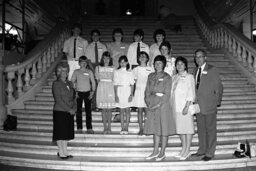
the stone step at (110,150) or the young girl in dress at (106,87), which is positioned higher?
the young girl in dress at (106,87)

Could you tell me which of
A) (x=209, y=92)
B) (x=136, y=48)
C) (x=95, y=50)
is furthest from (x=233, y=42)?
(x=209, y=92)

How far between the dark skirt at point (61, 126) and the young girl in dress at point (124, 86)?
3.87 ft

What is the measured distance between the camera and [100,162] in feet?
18.1

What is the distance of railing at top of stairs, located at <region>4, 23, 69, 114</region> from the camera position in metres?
7.76

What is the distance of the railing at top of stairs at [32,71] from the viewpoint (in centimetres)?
776

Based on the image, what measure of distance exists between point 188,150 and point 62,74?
253 centimetres

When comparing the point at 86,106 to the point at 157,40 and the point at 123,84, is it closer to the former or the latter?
the point at 123,84

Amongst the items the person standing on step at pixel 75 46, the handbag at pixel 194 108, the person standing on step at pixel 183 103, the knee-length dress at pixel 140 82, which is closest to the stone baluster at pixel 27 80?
the person standing on step at pixel 75 46

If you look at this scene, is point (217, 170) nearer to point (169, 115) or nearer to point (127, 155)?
point (169, 115)

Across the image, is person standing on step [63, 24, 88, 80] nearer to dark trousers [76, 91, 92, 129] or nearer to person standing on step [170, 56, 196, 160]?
dark trousers [76, 91, 92, 129]

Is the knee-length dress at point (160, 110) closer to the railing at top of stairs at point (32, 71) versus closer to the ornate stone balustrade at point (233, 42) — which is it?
the railing at top of stairs at point (32, 71)

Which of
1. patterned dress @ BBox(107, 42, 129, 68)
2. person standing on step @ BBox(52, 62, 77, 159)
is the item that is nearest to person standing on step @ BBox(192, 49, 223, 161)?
patterned dress @ BBox(107, 42, 129, 68)

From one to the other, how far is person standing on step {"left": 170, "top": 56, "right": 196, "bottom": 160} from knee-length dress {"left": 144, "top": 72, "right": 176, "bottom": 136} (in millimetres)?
142

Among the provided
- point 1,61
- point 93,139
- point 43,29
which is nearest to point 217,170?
point 93,139
